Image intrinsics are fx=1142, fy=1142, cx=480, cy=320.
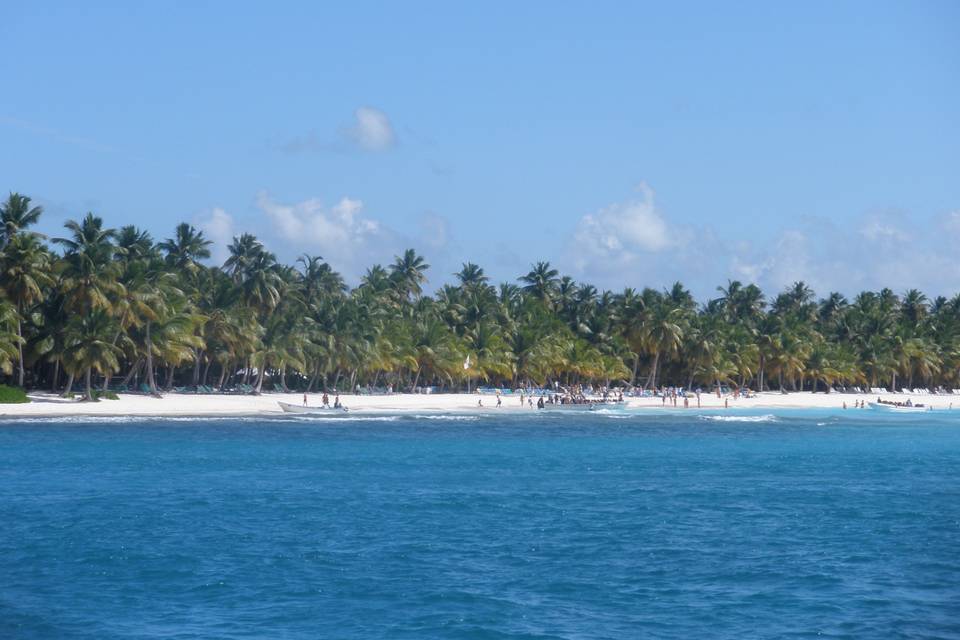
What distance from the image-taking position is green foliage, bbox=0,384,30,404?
2517 inches

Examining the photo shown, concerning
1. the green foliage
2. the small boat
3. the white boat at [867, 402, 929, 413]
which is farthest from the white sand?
the white boat at [867, 402, 929, 413]

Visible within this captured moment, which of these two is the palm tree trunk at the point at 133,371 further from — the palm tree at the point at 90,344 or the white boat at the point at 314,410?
the palm tree at the point at 90,344

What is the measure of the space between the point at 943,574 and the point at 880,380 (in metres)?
110

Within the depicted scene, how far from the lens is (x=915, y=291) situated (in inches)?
5463

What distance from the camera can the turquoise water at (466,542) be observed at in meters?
19.7

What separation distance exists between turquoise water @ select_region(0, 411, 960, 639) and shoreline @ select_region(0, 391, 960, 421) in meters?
14.8

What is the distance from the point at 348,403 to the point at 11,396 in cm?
2475

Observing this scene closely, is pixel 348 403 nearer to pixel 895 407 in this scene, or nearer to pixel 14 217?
pixel 14 217

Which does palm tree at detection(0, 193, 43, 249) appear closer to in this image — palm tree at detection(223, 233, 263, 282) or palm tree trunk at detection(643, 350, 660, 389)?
palm tree at detection(223, 233, 263, 282)

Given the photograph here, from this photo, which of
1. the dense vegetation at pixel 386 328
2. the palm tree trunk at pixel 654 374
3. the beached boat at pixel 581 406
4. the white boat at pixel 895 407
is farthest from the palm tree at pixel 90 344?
the white boat at pixel 895 407

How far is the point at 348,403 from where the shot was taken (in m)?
82.1

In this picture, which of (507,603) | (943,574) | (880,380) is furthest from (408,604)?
(880,380)

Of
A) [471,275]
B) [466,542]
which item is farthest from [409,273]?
[466,542]

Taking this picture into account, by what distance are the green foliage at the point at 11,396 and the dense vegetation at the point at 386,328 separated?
2.17 metres
